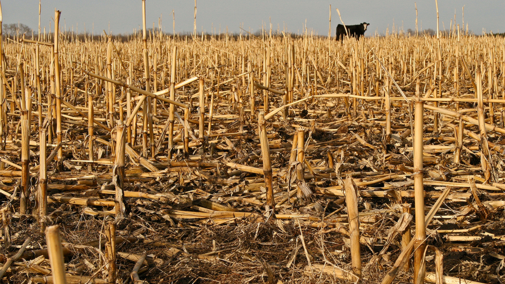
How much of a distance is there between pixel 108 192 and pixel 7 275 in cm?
71

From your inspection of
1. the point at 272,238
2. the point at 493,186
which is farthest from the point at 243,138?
the point at 493,186

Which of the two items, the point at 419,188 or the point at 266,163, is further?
the point at 266,163

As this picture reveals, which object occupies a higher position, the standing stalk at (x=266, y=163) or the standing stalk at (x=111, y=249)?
the standing stalk at (x=266, y=163)

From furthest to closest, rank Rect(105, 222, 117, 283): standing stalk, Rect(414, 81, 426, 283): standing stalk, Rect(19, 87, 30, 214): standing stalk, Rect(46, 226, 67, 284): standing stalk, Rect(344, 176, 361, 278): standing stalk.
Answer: Rect(19, 87, 30, 214): standing stalk
Rect(105, 222, 117, 283): standing stalk
Rect(344, 176, 361, 278): standing stalk
Rect(414, 81, 426, 283): standing stalk
Rect(46, 226, 67, 284): standing stalk

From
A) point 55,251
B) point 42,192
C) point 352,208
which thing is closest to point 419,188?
Answer: point 352,208

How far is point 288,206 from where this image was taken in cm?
201

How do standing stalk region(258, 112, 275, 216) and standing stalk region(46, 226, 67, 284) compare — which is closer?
standing stalk region(46, 226, 67, 284)

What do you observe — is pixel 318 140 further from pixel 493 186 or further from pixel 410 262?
pixel 410 262

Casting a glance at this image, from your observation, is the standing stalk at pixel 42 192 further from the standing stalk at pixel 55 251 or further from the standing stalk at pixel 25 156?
the standing stalk at pixel 55 251

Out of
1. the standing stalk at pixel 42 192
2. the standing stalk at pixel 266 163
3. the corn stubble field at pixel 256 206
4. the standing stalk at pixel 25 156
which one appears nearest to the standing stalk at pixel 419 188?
the corn stubble field at pixel 256 206

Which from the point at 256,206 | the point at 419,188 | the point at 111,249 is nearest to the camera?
the point at 419,188

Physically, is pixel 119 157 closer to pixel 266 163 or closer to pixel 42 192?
pixel 42 192

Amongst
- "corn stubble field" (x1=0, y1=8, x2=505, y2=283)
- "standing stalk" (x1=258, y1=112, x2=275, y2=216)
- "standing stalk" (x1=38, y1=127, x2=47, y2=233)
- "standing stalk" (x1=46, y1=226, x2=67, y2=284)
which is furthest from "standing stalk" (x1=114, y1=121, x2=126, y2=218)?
"standing stalk" (x1=46, y1=226, x2=67, y2=284)

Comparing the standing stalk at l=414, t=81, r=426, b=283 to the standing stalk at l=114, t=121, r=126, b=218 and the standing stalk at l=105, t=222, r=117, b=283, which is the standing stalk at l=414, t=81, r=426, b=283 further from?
the standing stalk at l=114, t=121, r=126, b=218
